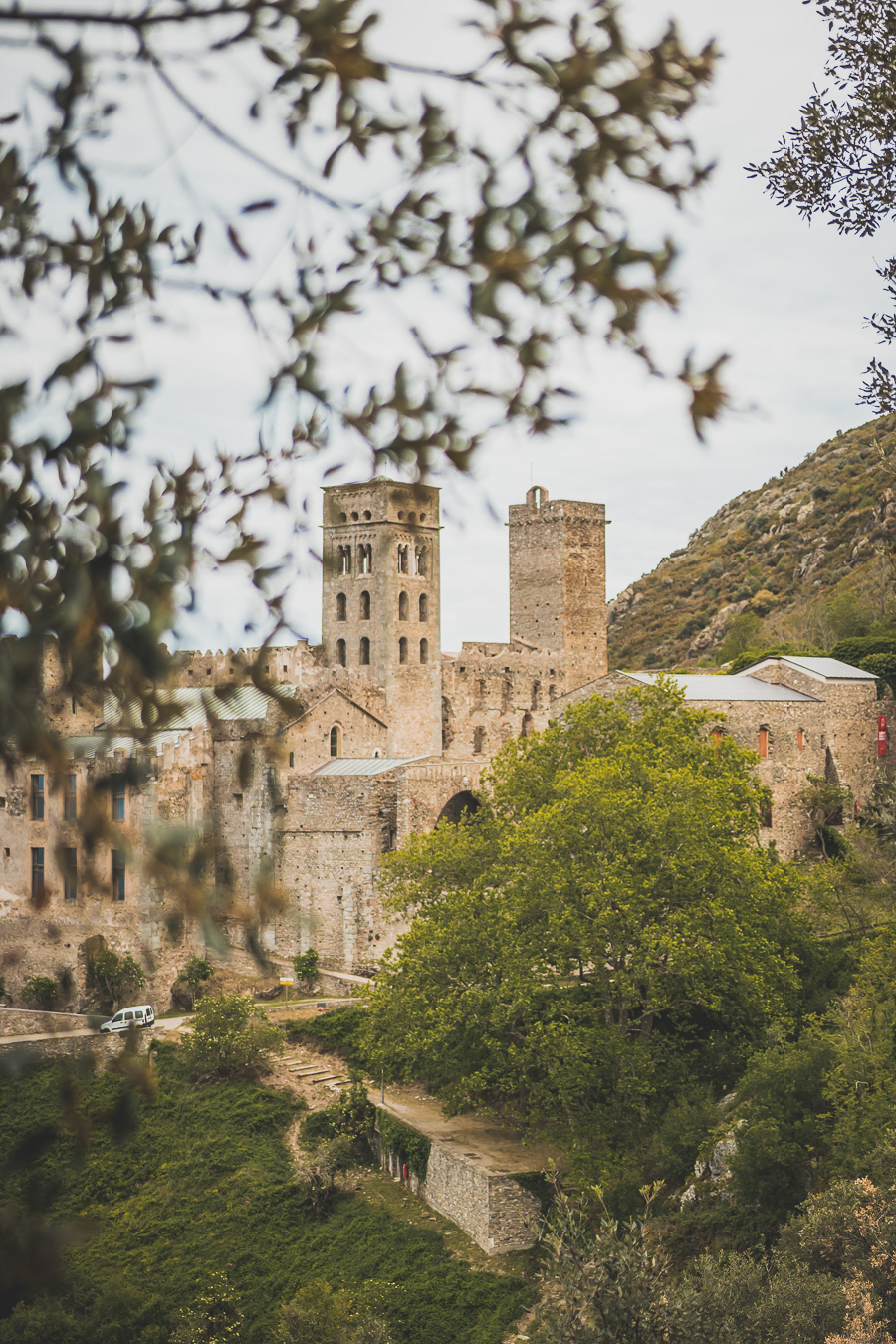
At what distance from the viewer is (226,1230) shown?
2162cm

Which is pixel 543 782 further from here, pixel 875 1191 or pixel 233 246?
pixel 233 246

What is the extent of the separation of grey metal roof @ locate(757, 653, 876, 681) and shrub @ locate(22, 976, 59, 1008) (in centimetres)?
1879

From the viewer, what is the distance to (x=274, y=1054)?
27.0 metres

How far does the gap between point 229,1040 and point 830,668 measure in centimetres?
1713

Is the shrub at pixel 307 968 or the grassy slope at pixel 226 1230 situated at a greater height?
the shrub at pixel 307 968

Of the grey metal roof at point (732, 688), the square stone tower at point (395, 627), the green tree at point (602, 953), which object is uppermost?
the square stone tower at point (395, 627)

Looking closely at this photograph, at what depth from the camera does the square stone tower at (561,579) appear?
54.5 m

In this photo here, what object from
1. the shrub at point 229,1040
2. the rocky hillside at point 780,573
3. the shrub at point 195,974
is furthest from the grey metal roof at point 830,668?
the shrub at point 195,974

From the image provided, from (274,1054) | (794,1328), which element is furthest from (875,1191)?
(274,1054)

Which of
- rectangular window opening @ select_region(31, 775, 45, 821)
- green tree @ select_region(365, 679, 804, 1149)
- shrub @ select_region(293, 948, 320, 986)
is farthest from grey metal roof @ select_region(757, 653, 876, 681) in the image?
rectangular window opening @ select_region(31, 775, 45, 821)

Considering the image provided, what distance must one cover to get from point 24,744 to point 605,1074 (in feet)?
62.6

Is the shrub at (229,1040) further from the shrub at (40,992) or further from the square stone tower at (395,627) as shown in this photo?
the square stone tower at (395,627)

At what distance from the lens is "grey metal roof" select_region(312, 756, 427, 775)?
31.6 meters

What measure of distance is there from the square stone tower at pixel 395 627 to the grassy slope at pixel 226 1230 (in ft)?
55.4
